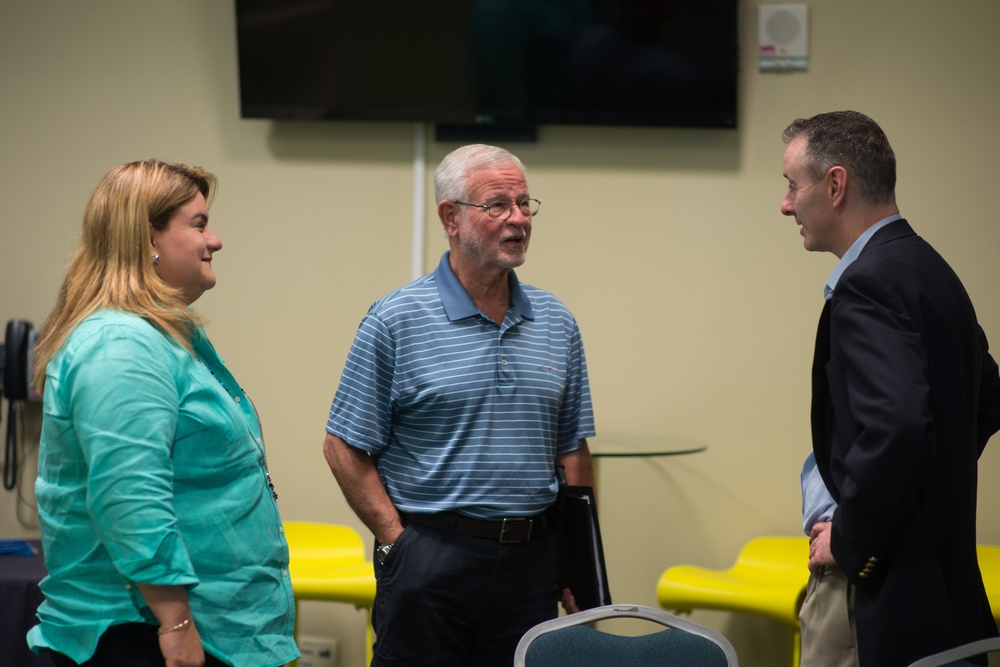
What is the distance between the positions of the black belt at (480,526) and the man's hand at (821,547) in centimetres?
61

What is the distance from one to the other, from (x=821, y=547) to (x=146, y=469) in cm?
123

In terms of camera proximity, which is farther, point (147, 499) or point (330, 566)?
point (330, 566)

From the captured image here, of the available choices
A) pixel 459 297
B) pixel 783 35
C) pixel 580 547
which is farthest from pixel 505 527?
pixel 783 35

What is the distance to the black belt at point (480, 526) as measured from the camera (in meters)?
2.27

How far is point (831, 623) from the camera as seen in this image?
2.01 m

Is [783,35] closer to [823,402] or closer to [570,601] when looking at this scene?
[823,402]

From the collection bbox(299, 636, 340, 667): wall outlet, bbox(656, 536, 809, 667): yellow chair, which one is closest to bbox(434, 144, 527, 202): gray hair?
bbox(656, 536, 809, 667): yellow chair

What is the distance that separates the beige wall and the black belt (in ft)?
4.98

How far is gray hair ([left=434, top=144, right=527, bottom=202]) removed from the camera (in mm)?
2408

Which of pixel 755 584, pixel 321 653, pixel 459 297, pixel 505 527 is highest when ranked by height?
pixel 459 297

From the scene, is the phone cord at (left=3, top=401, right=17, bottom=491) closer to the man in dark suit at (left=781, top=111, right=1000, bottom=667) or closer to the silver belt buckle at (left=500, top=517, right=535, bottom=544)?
the silver belt buckle at (left=500, top=517, right=535, bottom=544)

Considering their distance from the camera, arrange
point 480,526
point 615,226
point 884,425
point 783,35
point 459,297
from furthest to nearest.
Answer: point 615,226 < point 783,35 < point 459,297 < point 480,526 < point 884,425

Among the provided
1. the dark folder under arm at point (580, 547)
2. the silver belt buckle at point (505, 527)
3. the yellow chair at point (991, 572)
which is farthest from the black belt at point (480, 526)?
the yellow chair at point (991, 572)

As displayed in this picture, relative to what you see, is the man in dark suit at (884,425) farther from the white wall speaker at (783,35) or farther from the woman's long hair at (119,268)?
the white wall speaker at (783,35)
